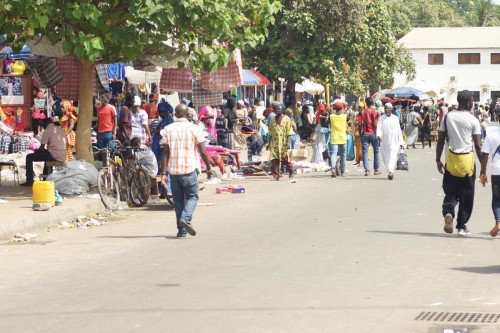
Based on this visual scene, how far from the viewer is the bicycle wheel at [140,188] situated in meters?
17.9

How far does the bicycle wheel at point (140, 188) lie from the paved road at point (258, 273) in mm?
979

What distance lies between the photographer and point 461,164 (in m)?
13.3

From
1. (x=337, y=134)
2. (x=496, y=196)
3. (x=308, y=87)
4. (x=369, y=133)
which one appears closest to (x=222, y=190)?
(x=337, y=134)

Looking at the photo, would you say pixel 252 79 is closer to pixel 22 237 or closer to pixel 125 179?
pixel 125 179

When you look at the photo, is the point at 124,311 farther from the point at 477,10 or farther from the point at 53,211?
the point at 477,10

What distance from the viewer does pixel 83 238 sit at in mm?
14016

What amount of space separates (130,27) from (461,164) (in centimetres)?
655

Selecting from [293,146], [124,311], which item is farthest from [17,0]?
[293,146]

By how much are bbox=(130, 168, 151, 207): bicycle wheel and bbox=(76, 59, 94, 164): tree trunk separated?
209cm

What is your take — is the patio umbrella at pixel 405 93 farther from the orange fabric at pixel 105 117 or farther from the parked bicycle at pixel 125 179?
the parked bicycle at pixel 125 179

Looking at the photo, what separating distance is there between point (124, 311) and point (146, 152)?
33.6 ft

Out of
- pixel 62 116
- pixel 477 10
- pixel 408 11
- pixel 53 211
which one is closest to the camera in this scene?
pixel 53 211


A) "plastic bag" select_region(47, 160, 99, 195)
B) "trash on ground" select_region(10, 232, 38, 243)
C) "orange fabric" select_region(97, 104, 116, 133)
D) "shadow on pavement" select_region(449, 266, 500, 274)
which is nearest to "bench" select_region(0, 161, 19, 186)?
"orange fabric" select_region(97, 104, 116, 133)

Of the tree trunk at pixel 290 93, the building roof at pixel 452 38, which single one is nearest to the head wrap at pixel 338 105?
the tree trunk at pixel 290 93
